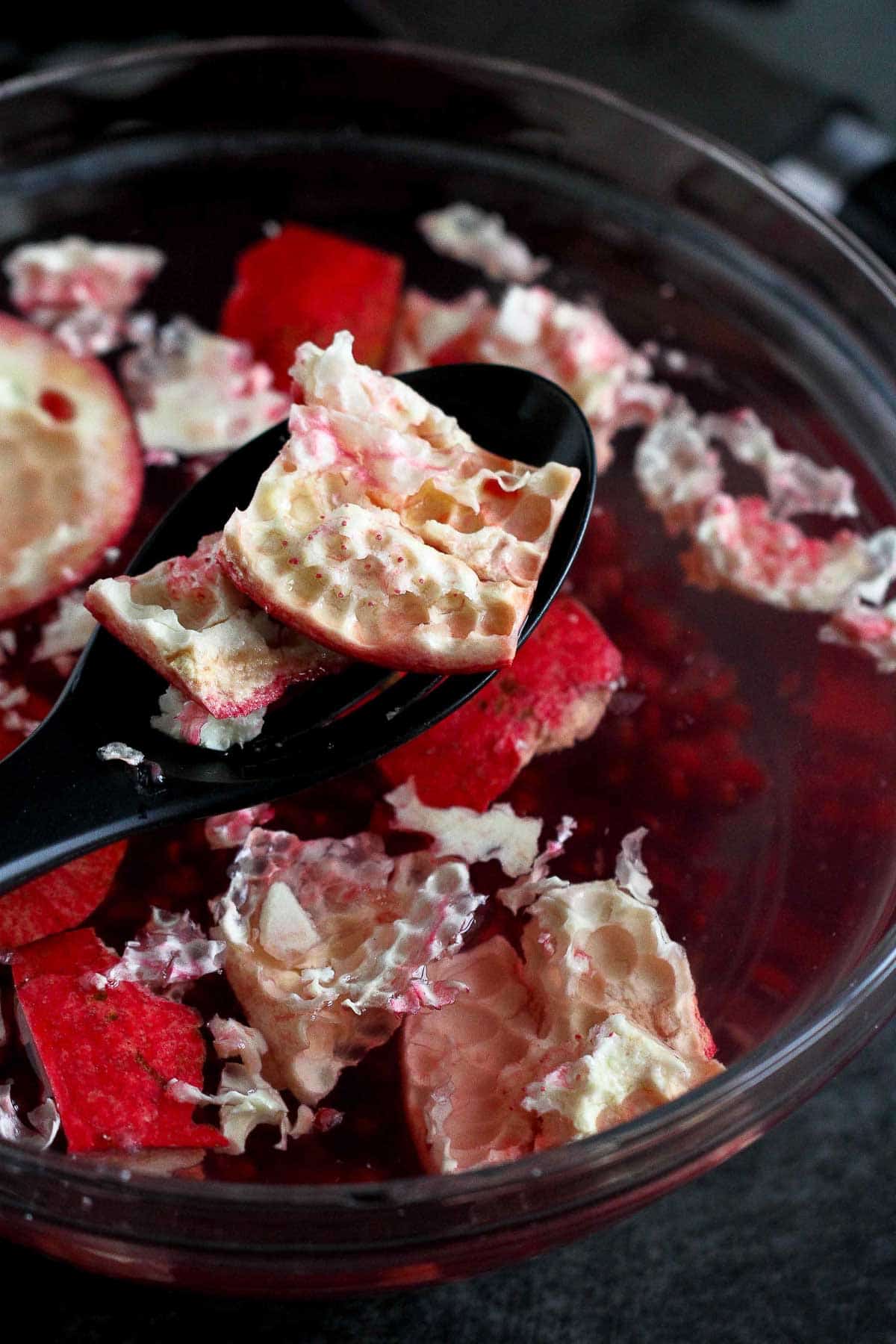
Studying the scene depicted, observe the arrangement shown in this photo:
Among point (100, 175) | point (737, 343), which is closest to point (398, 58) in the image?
point (100, 175)

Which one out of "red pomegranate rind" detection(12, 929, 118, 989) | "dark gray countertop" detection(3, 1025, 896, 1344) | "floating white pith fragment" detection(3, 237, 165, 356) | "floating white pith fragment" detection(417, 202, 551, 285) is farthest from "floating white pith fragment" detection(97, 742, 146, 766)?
"floating white pith fragment" detection(417, 202, 551, 285)

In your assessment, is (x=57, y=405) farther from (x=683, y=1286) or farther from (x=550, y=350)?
(x=683, y=1286)

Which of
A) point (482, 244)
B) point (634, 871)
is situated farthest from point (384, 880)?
point (482, 244)

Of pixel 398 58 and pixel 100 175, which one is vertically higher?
pixel 398 58

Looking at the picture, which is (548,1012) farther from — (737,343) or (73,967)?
(737,343)

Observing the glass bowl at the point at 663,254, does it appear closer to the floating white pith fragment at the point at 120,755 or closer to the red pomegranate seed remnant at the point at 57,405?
the red pomegranate seed remnant at the point at 57,405

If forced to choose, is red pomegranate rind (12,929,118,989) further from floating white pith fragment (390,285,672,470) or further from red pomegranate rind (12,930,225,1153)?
floating white pith fragment (390,285,672,470)

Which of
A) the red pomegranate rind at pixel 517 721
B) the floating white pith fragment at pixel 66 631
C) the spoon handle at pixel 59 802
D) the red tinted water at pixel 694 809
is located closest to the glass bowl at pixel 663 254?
the red tinted water at pixel 694 809
